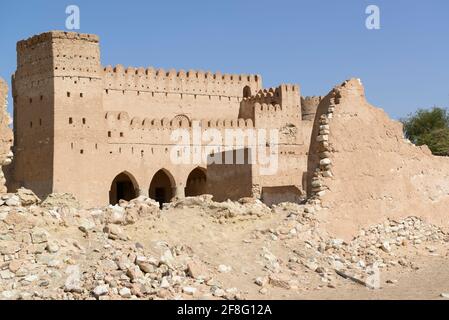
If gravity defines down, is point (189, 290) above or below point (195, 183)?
below

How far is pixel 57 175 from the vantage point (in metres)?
33.2

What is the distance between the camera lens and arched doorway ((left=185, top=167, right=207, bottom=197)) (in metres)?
39.2

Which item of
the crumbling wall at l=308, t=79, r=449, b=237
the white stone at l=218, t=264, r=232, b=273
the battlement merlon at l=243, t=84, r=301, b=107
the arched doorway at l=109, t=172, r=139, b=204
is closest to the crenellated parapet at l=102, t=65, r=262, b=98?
the battlement merlon at l=243, t=84, r=301, b=107

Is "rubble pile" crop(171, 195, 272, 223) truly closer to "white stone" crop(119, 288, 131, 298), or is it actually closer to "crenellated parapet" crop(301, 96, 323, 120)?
"white stone" crop(119, 288, 131, 298)

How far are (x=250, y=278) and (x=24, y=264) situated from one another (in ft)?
11.7

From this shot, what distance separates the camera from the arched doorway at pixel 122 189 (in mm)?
38094

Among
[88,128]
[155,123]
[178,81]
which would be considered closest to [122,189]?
[155,123]

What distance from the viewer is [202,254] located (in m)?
11.5

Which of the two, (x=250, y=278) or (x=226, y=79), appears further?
(x=226, y=79)

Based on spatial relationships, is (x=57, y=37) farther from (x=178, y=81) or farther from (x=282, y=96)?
(x=282, y=96)

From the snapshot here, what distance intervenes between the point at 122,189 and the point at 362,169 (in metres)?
26.0

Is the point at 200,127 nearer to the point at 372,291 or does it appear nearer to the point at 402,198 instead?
the point at 402,198

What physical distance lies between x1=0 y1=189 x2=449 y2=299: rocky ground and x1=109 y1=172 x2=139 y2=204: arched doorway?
24.0 meters

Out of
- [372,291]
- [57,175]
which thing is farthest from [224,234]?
[57,175]
